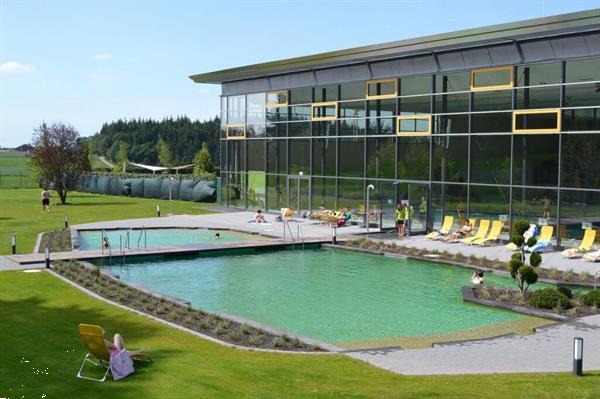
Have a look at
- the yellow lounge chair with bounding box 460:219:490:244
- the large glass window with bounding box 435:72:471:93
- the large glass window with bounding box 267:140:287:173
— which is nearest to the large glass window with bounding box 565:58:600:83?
the large glass window with bounding box 435:72:471:93

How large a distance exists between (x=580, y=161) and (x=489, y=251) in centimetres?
496

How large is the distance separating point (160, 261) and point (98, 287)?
7288mm

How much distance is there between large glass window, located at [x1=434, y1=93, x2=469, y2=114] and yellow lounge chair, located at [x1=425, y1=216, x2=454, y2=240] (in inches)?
197

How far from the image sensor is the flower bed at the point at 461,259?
22922mm

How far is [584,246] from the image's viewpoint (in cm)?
2711

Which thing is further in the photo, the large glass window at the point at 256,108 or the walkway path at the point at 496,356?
the large glass window at the point at 256,108

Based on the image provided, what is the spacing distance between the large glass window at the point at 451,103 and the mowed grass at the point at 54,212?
1886cm

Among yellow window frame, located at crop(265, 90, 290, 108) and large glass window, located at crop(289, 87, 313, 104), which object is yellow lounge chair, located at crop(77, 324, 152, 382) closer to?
large glass window, located at crop(289, 87, 313, 104)

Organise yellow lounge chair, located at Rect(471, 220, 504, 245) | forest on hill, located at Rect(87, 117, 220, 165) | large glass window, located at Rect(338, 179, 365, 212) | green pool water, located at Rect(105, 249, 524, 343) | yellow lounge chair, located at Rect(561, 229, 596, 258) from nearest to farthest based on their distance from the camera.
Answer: green pool water, located at Rect(105, 249, 524, 343) → yellow lounge chair, located at Rect(561, 229, 596, 258) → yellow lounge chair, located at Rect(471, 220, 504, 245) → large glass window, located at Rect(338, 179, 365, 212) → forest on hill, located at Rect(87, 117, 220, 165)

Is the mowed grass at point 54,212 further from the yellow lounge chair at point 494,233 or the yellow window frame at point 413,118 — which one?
the yellow lounge chair at point 494,233

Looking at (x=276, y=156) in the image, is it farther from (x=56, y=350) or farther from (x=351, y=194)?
(x=56, y=350)

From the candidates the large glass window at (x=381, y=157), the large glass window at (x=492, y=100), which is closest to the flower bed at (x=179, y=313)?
the large glass window at (x=492, y=100)

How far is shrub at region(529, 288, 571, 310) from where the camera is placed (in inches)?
715

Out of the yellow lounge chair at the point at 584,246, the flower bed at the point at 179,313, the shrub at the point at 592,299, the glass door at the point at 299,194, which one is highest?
the glass door at the point at 299,194
